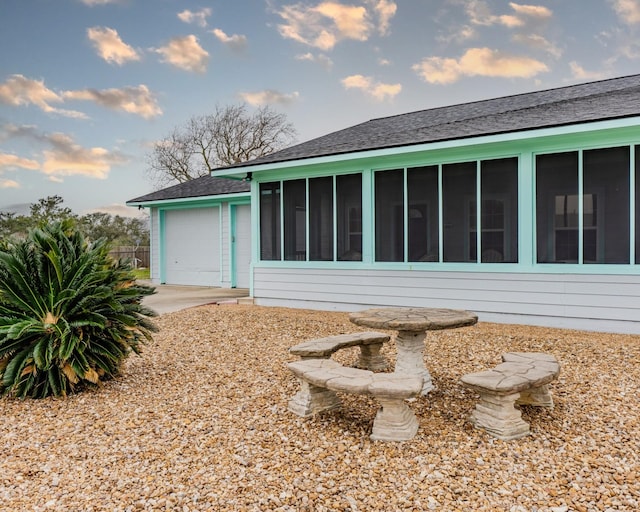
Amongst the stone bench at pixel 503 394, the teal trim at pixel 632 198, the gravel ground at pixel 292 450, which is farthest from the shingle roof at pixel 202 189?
the stone bench at pixel 503 394

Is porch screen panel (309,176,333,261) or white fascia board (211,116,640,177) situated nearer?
white fascia board (211,116,640,177)

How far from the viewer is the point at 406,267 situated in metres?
7.75

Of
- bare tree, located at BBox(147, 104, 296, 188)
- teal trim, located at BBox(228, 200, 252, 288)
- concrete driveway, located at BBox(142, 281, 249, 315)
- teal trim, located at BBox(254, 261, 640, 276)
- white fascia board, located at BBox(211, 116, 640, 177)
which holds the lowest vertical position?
concrete driveway, located at BBox(142, 281, 249, 315)

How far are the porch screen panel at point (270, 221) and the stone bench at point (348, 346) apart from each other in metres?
4.66

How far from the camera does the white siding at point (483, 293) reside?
6.30 metres

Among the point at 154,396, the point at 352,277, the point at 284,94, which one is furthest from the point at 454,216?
the point at 284,94

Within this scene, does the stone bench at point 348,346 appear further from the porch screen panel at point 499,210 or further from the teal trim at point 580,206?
the teal trim at point 580,206

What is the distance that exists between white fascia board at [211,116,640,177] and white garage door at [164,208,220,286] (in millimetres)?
3997

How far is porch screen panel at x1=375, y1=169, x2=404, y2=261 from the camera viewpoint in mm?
7770

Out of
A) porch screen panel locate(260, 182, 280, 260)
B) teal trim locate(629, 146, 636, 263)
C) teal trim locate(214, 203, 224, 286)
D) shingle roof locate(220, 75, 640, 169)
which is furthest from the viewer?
teal trim locate(214, 203, 224, 286)

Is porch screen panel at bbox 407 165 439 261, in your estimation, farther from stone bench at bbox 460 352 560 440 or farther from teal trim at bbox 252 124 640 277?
stone bench at bbox 460 352 560 440

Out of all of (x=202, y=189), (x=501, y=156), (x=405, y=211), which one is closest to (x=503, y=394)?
(x=501, y=156)

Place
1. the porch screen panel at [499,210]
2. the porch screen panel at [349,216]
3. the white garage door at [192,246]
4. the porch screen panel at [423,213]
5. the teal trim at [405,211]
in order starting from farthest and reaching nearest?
the white garage door at [192,246]
the porch screen panel at [349,216]
the teal trim at [405,211]
the porch screen panel at [423,213]
the porch screen panel at [499,210]

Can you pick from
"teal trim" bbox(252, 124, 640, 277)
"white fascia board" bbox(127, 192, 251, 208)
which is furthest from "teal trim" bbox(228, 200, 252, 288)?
"teal trim" bbox(252, 124, 640, 277)
